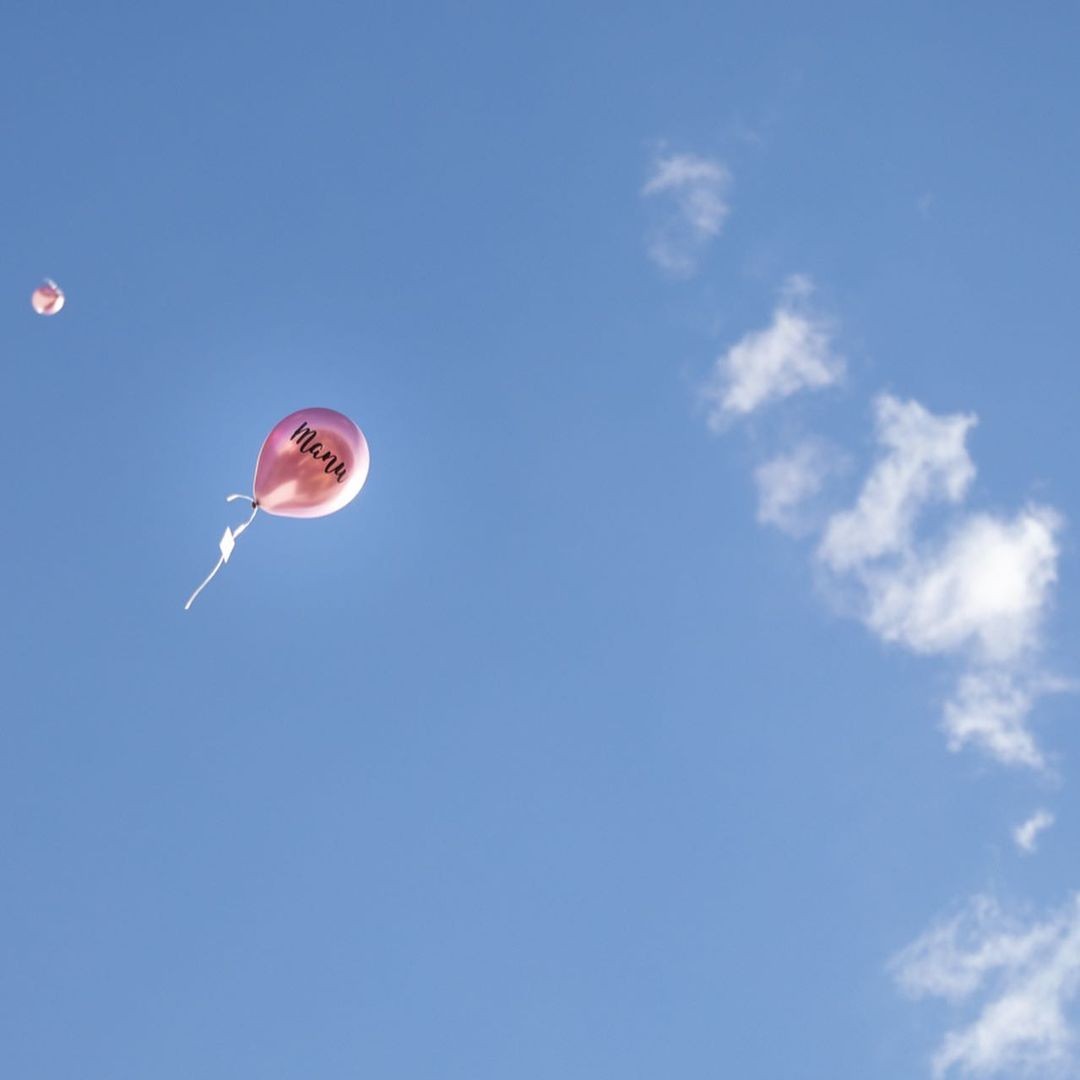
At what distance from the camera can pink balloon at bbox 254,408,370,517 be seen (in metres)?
24.3

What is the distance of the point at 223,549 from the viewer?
76.9 ft

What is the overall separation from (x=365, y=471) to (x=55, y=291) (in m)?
6.85

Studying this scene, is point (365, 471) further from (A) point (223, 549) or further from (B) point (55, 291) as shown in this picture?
(B) point (55, 291)

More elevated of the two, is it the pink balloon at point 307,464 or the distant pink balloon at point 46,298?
the distant pink balloon at point 46,298

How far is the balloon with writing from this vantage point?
24.3 meters

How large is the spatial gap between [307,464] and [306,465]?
0.03m

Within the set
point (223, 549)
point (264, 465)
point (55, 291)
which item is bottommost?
point (223, 549)

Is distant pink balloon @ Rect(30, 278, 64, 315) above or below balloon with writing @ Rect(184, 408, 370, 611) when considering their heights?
above

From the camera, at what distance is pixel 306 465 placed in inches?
960

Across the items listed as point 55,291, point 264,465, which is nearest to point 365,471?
point 264,465

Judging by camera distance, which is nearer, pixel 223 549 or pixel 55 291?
pixel 223 549

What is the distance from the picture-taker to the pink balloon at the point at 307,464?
79.9 ft

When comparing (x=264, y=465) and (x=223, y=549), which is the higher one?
(x=264, y=465)

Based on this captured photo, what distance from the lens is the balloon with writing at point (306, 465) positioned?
24344mm
